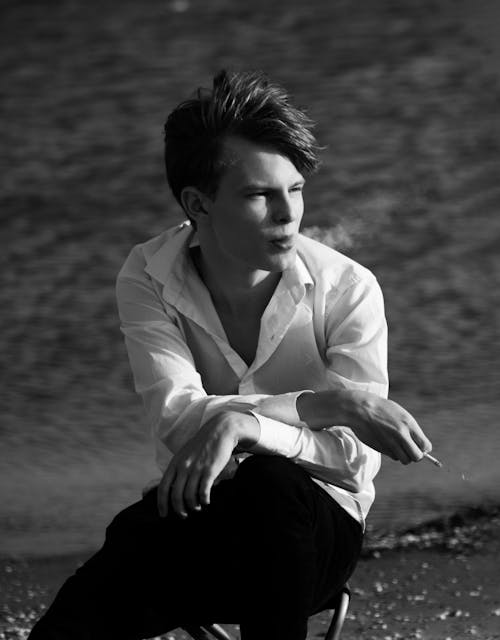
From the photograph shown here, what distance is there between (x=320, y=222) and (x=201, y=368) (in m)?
3.63

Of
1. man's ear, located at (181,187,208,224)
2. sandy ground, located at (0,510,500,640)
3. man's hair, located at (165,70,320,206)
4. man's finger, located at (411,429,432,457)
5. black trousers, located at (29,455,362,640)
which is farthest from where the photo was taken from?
sandy ground, located at (0,510,500,640)

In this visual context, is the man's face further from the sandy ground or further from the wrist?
the sandy ground

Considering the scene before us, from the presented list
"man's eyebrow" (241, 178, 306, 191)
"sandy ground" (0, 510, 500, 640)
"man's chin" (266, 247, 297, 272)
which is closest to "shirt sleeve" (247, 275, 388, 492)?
"man's chin" (266, 247, 297, 272)

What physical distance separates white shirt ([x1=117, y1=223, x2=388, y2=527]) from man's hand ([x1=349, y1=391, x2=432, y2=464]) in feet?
0.28

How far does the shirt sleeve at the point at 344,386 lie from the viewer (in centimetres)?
212

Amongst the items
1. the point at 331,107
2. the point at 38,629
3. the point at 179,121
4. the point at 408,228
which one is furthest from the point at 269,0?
the point at 38,629

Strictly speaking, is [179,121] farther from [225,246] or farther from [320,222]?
[320,222]

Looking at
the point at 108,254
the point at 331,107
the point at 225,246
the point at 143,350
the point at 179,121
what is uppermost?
the point at 179,121

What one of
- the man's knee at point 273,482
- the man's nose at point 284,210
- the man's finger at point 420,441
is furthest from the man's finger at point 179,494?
the man's nose at point 284,210

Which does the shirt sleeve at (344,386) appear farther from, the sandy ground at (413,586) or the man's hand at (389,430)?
the sandy ground at (413,586)

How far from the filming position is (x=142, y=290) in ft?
7.91

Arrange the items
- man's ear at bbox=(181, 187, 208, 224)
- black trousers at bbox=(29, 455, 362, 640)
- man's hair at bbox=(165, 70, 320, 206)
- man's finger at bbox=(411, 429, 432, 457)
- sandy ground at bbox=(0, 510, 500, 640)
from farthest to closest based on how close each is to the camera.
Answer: sandy ground at bbox=(0, 510, 500, 640) → man's ear at bbox=(181, 187, 208, 224) → man's hair at bbox=(165, 70, 320, 206) → man's finger at bbox=(411, 429, 432, 457) → black trousers at bbox=(29, 455, 362, 640)

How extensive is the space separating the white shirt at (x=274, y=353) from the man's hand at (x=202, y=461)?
4 cm

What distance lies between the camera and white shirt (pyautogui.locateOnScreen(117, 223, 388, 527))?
2.17m
